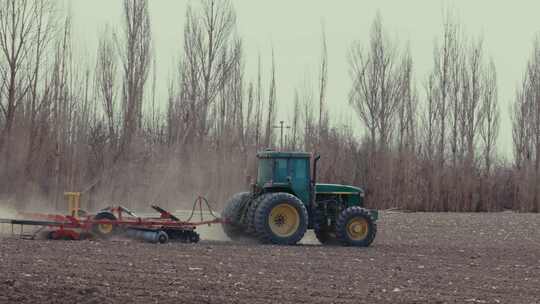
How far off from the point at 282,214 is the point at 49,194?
50.3ft

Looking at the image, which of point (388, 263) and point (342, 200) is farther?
point (342, 200)

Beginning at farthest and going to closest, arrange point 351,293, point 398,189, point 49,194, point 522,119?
1. point 522,119
2. point 398,189
3. point 49,194
4. point 351,293

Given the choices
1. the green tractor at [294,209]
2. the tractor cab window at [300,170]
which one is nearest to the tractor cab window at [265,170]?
the green tractor at [294,209]

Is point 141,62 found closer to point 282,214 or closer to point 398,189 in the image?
point 398,189

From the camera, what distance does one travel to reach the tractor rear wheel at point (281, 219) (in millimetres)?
18469

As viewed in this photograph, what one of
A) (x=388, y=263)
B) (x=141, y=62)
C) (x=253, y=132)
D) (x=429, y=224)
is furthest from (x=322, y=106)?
(x=388, y=263)

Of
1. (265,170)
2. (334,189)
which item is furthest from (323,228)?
(265,170)

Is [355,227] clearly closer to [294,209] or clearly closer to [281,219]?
[294,209]

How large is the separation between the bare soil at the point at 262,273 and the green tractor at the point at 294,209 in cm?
54

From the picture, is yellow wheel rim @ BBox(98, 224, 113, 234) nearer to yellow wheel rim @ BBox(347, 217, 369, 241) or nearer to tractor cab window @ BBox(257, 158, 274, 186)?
tractor cab window @ BBox(257, 158, 274, 186)

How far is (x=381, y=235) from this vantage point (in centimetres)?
2370

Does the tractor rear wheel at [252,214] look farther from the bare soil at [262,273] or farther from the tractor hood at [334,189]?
the tractor hood at [334,189]

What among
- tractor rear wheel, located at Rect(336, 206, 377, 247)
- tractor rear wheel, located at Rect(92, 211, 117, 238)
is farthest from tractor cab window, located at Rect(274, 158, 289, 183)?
tractor rear wheel, located at Rect(92, 211, 117, 238)

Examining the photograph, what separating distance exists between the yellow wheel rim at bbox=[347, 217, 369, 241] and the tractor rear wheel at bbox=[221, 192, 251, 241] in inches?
95.1
